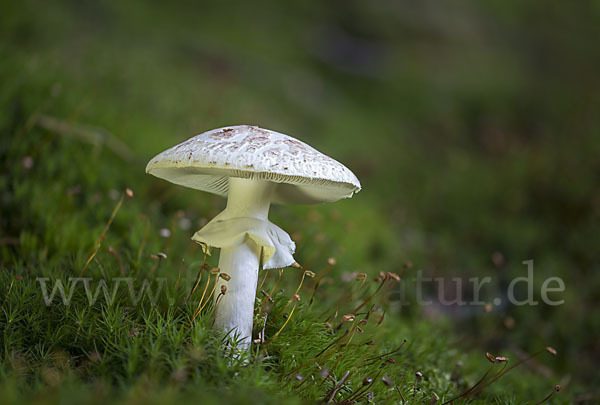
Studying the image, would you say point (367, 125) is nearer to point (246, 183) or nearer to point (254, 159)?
point (246, 183)

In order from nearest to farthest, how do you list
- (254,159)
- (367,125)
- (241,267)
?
1. (254,159)
2. (241,267)
3. (367,125)

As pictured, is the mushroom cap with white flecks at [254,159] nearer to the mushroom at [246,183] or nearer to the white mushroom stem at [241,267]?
the mushroom at [246,183]

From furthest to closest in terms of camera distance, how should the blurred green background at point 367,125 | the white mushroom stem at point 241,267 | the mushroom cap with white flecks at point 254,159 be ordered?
1. the blurred green background at point 367,125
2. the white mushroom stem at point 241,267
3. the mushroom cap with white flecks at point 254,159

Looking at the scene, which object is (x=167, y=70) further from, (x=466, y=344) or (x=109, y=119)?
(x=466, y=344)

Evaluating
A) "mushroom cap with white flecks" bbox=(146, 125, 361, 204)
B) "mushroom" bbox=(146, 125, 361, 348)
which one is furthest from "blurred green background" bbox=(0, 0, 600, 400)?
"mushroom cap with white flecks" bbox=(146, 125, 361, 204)

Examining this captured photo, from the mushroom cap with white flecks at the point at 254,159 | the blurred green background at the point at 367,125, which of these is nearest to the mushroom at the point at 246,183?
the mushroom cap with white flecks at the point at 254,159

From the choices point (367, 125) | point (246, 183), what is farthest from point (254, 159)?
point (367, 125)

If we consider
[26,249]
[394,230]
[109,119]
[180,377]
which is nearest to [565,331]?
[394,230]
